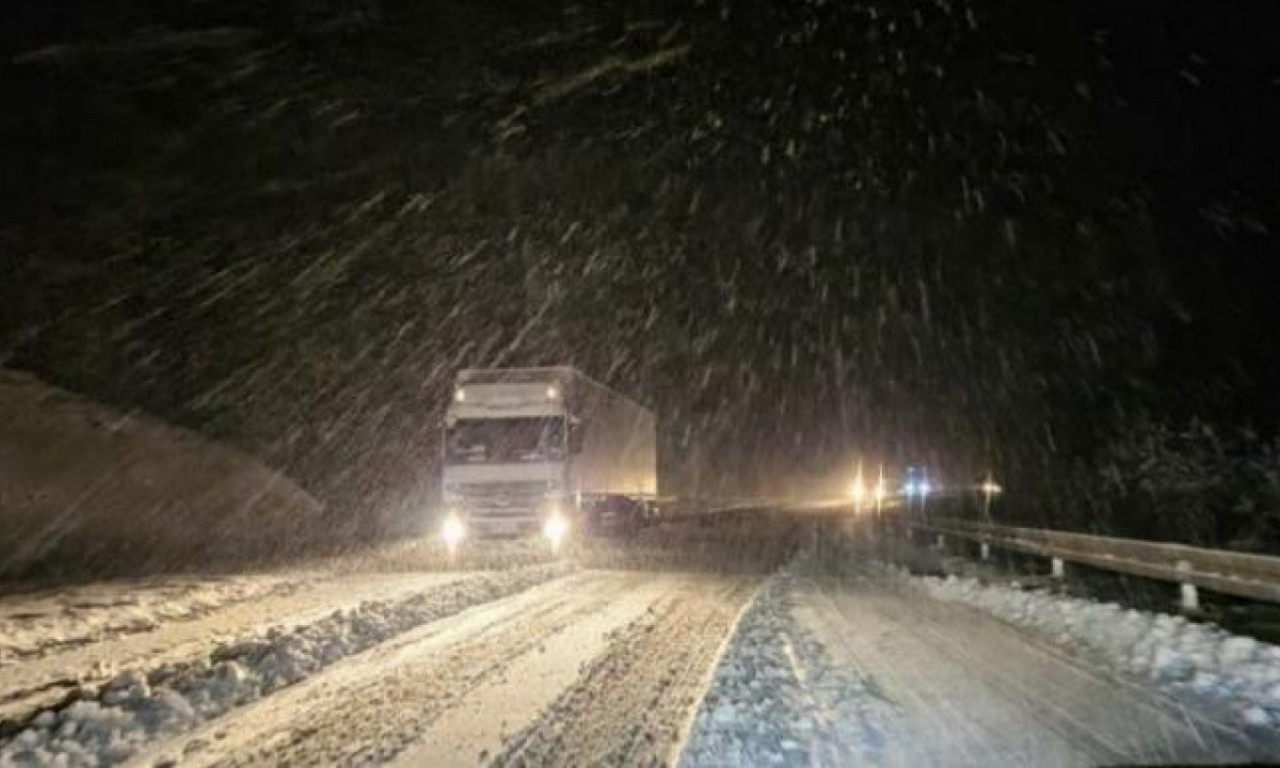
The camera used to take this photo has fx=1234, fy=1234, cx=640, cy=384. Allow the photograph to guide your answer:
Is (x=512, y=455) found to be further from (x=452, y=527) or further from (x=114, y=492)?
(x=114, y=492)

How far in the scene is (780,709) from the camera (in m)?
9.45

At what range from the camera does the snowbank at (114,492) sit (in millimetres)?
27297

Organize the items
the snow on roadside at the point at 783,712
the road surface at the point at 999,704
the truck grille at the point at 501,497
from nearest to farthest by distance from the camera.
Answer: the snow on roadside at the point at 783,712
the road surface at the point at 999,704
the truck grille at the point at 501,497

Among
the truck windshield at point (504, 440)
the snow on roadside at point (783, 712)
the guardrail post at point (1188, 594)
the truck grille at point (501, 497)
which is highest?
the truck windshield at point (504, 440)

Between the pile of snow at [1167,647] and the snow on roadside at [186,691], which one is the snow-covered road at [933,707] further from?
the snow on roadside at [186,691]

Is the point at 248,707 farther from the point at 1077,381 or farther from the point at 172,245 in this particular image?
the point at 1077,381

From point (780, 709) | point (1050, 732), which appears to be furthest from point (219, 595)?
point (1050, 732)

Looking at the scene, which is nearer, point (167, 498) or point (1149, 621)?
point (1149, 621)

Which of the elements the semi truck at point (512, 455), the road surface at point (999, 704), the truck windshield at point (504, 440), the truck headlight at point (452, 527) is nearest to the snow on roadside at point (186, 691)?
the road surface at point (999, 704)

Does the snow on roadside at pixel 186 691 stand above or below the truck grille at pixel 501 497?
below

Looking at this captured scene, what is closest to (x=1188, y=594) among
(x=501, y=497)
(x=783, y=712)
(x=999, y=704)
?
(x=999, y=704)

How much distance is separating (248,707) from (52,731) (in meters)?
1.48

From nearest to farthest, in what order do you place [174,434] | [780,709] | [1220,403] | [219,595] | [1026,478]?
[780,709] < [219,595] < [174,434] < [1220,403] < [1026,478]

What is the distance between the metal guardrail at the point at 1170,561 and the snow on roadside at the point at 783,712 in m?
4.91
